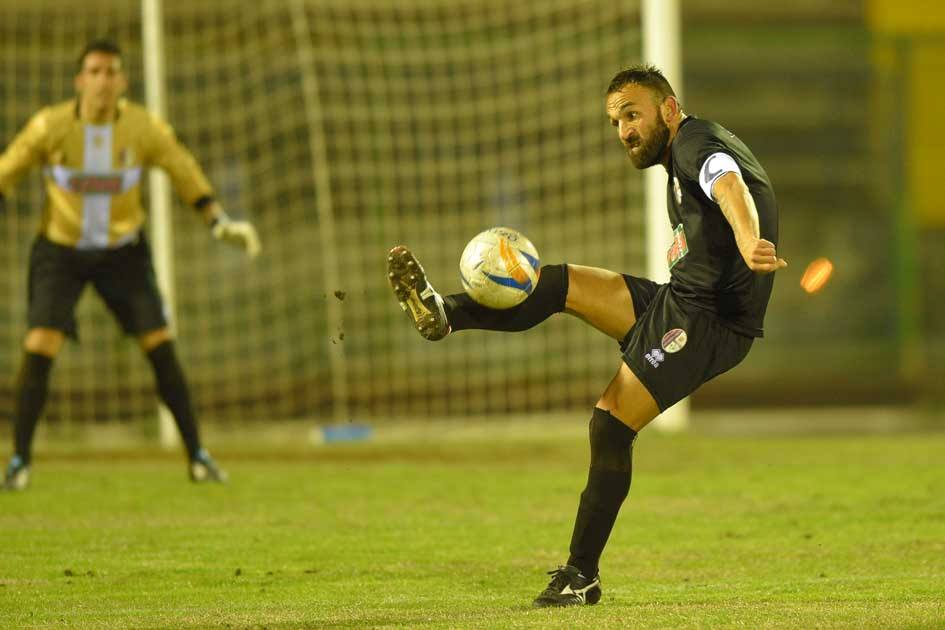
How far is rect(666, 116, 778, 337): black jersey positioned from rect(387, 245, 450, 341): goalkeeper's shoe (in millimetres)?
804

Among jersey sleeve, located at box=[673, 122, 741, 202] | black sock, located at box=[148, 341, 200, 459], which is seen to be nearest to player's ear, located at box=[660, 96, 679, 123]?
jersey sleeve, located at box=[673, 122, 741, 202]

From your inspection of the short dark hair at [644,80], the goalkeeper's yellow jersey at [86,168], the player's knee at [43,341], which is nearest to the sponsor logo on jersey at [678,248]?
the short dark hair at [644,80]

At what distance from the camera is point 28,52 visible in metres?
13.1

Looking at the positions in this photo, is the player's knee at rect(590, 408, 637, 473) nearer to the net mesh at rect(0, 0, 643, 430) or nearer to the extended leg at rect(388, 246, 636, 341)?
the extended leg at rect(388, 246, 636, 341)

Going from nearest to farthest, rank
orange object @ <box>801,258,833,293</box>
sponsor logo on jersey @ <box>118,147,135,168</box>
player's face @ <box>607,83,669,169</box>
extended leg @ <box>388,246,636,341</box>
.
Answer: orange object @ <box>801,258,833,293</box>, extended leg @ <box>388,246,636,341</box>, player's face @ <box>607,83,669,169</box>, sponsor logo on jersey @ <box>118,147,135,168</box>

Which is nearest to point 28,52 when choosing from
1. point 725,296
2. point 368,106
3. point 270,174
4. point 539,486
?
point 270,174

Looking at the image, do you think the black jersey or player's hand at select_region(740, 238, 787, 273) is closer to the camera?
player's hand at select_region(740, 238, 787, 273)

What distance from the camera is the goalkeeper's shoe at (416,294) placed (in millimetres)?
5406

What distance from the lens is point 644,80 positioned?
554 centimetres

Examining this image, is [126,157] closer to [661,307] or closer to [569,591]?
[661,307]

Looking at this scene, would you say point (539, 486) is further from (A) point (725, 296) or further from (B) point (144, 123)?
(A) point (725, 296)

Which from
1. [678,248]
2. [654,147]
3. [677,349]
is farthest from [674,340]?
[654,147]

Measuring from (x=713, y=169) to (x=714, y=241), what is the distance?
332 mm

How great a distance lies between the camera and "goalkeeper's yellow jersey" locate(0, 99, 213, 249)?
877 cm
